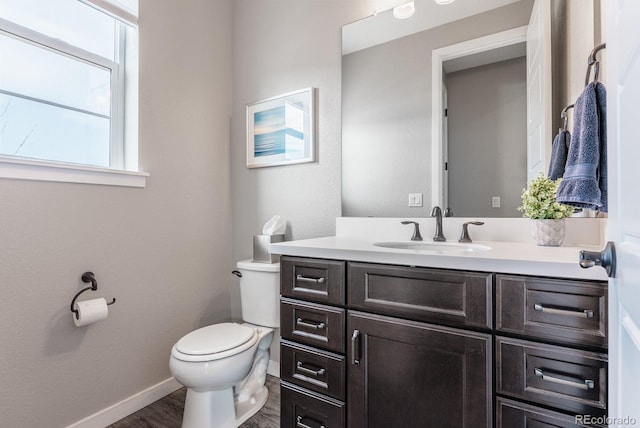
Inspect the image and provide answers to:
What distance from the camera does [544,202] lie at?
1.21m

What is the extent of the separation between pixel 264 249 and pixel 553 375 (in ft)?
4.79

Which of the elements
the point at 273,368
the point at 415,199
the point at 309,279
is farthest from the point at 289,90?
the point at 273,368

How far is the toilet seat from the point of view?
1.42m

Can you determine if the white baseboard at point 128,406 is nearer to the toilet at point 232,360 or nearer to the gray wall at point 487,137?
the toilet at point 232,360

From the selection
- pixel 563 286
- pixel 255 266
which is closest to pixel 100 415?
pixel 255 266

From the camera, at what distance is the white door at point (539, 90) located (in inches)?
52.1

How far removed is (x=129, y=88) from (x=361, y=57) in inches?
51.3

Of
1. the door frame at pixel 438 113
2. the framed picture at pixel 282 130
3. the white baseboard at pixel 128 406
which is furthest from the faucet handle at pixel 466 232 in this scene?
the white baseboard at pixel 128 406

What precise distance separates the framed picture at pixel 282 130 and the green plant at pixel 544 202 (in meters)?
1.14

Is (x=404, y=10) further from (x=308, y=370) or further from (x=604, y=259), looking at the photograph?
(x=308, y=370)

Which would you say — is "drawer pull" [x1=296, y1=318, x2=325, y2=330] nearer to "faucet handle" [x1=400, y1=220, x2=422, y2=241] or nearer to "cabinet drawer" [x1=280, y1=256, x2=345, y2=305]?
"cabinet drawer" [x1=280, y1=256, x2=345, y2=305]

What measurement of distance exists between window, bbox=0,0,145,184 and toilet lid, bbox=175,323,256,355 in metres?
0.96

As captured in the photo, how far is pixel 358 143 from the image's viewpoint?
182 cm

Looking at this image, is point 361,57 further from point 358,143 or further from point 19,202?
point 19,202
